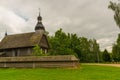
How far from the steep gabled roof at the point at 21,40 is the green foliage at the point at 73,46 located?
3.82 m

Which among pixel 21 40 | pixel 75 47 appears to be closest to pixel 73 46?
pixel 75 47

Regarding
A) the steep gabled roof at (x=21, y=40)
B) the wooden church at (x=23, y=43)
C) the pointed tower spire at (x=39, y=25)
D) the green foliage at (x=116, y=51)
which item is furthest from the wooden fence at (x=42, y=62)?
the green foliage at (x=116, y=51)

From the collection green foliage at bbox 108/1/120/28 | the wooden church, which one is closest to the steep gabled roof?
the wooden church

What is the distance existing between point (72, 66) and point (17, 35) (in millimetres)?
25866

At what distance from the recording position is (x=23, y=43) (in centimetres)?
5253

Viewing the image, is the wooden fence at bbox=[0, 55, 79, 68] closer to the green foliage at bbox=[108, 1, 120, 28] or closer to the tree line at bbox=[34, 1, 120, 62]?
the tree line at bbox=[34, 1, 120, 62]

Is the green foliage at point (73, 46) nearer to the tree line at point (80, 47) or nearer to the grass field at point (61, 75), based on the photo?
the tree line at point (80, 47)

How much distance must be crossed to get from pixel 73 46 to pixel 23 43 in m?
21.6

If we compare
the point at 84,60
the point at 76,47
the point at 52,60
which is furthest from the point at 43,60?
the point at 84,60

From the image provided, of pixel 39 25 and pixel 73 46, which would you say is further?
pixel 73 46

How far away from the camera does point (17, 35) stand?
5766 cm

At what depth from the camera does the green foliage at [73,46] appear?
1983 inches

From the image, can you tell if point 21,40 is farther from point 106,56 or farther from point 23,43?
point 106,56

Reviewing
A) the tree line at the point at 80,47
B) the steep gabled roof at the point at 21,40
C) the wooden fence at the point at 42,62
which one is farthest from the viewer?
the steep gabled roof at the point at 21,40
